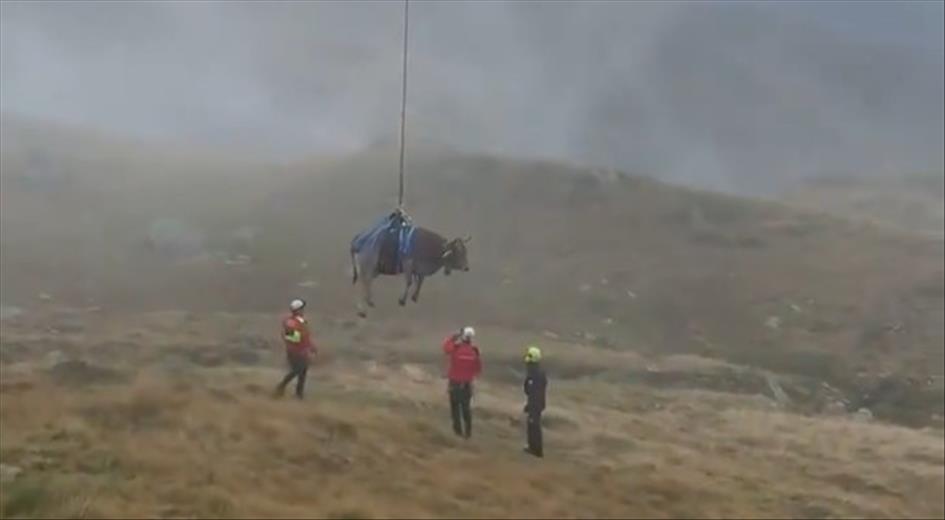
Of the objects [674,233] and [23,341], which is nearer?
[23,341]

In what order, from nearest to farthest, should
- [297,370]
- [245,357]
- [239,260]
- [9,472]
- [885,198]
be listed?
1. [9,472]
2. [297,370]
3. [245,357]
4. [239,260]
5. [885,198]

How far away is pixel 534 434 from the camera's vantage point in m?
21.4

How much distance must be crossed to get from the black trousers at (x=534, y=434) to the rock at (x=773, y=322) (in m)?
28.8

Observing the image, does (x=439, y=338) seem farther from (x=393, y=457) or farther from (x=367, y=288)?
(x=367, y=288)

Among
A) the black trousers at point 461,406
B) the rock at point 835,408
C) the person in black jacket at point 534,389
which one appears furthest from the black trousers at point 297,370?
the rock at point 835,408

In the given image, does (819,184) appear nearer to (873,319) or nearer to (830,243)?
(830,243)

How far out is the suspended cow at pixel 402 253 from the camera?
17.5 meters

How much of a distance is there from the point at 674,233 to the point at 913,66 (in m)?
148

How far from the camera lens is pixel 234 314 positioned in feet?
146

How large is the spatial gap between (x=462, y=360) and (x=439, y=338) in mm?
23119

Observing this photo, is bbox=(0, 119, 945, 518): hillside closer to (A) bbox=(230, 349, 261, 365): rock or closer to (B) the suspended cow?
(A) bbox=(230, 349, 261, 365): rock

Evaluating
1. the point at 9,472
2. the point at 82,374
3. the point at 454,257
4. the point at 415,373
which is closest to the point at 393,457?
the point at 454,257

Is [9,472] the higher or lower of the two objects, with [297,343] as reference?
lower

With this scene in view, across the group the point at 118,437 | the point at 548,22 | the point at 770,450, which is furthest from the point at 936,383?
the point at 548,22
